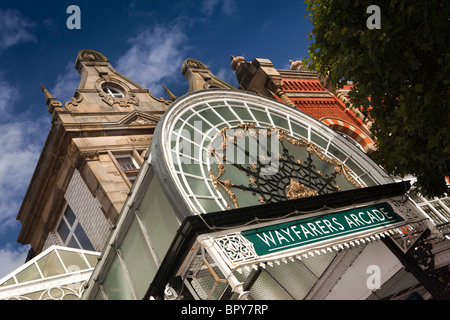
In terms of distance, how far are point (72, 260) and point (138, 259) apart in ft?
15.6

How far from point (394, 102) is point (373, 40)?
2104 mm

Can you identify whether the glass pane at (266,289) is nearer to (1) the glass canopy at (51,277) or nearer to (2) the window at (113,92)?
(1) the glass canopy at (51,277)

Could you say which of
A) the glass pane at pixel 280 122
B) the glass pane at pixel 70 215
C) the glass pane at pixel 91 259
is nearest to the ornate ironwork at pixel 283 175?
the glass pane at pixel 280 122

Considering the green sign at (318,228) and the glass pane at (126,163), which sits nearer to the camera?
the green sign at (318,228)

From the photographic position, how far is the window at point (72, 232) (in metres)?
19.8

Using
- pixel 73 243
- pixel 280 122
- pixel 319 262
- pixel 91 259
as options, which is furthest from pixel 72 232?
pixel 319 262

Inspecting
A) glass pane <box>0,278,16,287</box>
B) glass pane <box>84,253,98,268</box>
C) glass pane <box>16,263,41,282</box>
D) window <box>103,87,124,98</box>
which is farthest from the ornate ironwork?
window <box>103,87,124,98</box>

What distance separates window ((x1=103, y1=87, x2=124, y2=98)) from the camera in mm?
23542

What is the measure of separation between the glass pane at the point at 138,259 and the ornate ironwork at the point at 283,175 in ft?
7.22

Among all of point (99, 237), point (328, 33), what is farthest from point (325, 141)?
point (99, 237)

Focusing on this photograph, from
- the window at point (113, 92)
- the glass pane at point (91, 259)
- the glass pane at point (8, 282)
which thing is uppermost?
the window at point (113, 92)

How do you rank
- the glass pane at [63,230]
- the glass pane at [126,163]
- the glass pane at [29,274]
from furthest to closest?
the glass pane at [63,230] → the glass pane at [126,163] → the glass pane at [29,274]

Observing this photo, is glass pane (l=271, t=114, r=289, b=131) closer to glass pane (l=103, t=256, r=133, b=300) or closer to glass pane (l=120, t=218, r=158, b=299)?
glass pane (l=120, t=218, r=158, b=299)

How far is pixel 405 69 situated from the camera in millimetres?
11586
